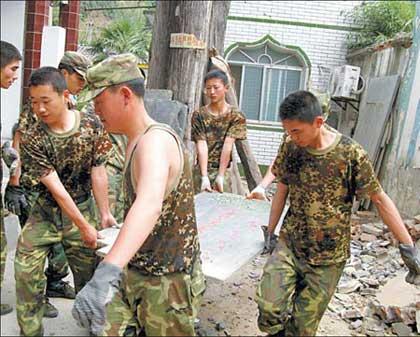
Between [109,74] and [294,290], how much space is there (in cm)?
173

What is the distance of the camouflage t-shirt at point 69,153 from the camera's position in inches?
122

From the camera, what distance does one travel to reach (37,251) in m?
3.13

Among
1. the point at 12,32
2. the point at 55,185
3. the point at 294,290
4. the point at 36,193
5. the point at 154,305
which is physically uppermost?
the point at 12,32

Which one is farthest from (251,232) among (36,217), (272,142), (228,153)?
(272,142)

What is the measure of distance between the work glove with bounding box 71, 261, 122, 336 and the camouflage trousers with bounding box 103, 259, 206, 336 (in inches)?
19.9

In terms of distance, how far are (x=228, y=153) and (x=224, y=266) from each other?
1.99 metres

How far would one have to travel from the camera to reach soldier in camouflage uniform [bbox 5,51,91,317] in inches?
135

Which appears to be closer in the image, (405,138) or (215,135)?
(215,135)

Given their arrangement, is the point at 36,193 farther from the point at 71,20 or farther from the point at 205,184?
the point at 71,20

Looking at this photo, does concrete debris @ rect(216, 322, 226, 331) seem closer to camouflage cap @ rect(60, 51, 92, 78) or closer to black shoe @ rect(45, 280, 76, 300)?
black shoe @ rect(45, 280, 76, 300)

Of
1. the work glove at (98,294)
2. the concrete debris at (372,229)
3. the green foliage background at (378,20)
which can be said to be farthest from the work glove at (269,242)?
the green foliage background at (378,20)

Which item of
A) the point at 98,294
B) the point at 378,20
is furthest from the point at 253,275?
the point at 378,20

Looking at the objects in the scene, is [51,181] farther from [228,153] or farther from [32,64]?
[32,64]

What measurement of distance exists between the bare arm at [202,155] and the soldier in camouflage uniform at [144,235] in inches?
100
